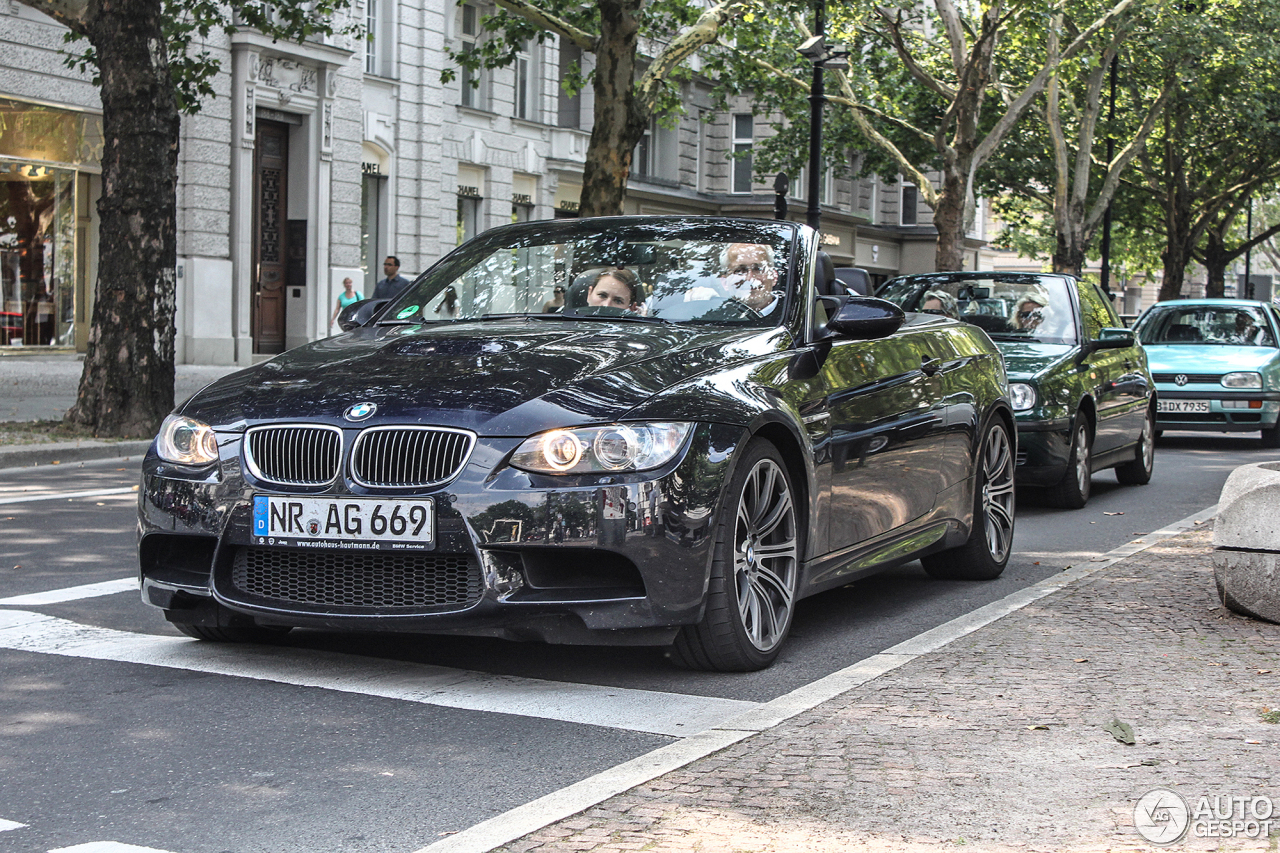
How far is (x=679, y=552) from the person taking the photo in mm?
5059

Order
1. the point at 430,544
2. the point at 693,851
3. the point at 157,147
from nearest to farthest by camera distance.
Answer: the point at 693,851 < the point at 430,544 < the point at 157,147

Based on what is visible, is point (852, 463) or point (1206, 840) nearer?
point (1206, 840)

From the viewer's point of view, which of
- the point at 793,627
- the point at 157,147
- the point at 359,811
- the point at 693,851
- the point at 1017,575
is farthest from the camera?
the point at 157,147

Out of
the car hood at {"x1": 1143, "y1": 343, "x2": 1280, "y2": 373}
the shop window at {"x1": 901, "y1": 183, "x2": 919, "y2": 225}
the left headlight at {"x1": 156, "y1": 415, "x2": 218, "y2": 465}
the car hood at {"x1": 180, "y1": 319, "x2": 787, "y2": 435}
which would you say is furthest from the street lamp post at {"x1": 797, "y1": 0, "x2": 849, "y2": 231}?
the shop window at {"x1": 901, "y1": 183, "x2": 919, "y2": 225}

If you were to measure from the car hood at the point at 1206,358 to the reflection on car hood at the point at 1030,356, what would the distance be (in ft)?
20.7

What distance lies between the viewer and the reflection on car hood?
37.3 feet

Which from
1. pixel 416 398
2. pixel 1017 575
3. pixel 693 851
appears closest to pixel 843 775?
pixel 693 851

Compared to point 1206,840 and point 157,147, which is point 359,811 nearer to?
point 1206,840

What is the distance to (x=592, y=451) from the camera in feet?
16.3

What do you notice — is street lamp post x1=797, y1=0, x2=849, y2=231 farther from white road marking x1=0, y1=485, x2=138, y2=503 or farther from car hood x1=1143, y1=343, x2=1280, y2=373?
white road marking x1=0, y1=485, x2=138, y2=503

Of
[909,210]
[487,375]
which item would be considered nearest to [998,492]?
[487,375]

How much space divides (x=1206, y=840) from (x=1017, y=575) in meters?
4.74

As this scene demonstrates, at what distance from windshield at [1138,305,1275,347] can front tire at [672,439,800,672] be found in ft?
45.9

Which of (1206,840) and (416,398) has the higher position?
(416,398)
